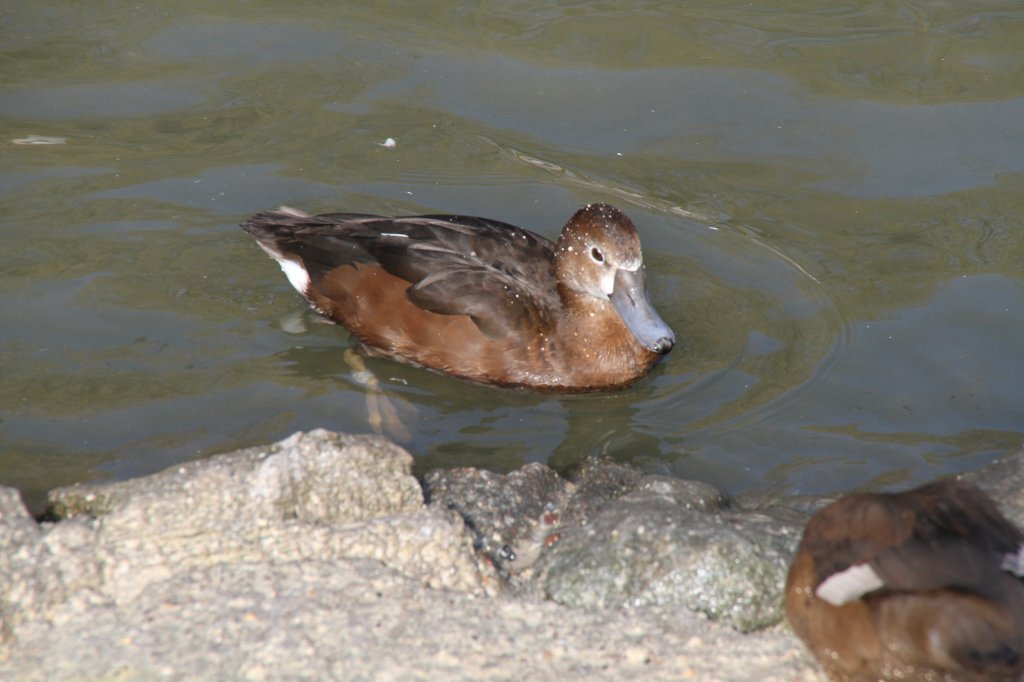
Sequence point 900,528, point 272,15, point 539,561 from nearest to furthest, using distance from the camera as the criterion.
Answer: point 900,528 < point 539,561 < point 272,15

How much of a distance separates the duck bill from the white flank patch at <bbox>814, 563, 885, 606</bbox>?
2.48 metres

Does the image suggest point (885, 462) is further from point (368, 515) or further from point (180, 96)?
point (180, 96)

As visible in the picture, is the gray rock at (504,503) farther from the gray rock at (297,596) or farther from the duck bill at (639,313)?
the duck bill at (639,313)

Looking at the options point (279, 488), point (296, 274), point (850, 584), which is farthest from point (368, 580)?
point (296, 274)

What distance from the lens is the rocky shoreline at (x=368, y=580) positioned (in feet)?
12.3

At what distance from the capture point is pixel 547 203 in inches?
300

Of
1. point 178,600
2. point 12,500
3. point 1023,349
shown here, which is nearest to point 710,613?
point 178,600

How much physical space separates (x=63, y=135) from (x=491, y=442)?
392 cm

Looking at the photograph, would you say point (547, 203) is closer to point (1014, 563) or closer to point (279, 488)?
point (279, 488)

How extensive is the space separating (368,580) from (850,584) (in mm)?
1594

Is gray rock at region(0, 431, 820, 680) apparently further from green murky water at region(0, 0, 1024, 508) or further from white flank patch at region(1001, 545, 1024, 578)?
green murky water at region(0, 0, 1024, 508)

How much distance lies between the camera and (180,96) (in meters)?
8.26

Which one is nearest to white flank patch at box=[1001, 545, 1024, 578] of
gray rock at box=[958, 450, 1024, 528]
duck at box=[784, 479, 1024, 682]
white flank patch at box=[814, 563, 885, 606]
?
duck at box=[784, 479, 1024, 682]

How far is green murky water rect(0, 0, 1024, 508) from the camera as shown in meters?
5.81
